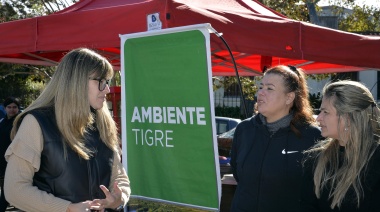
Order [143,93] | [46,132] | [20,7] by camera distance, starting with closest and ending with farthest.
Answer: [46,132] < [143,93] < [20,7]

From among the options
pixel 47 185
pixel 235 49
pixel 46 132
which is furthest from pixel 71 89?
pixel 235 49

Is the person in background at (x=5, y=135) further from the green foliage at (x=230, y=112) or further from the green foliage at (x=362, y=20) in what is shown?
the green foliage at (x=362, y=20)

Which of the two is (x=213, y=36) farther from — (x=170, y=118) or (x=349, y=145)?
(x=349, y=145)

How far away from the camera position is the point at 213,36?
422 cm

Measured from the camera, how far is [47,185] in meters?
2.75

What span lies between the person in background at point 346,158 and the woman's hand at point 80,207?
1.08 m

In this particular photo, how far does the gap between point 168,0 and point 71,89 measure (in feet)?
5.05

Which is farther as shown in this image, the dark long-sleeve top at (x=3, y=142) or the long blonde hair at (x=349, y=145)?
the dark long-sleeve top at (x=3, y=142)

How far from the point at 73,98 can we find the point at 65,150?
251mm

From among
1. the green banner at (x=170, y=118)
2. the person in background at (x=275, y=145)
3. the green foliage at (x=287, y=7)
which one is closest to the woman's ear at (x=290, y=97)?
the person in background at (x=275, y=145)

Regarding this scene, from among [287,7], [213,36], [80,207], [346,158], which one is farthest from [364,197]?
[287,7]

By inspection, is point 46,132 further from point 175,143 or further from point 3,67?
point 3,67

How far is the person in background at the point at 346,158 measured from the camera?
2.83 meters

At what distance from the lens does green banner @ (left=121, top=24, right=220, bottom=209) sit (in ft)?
12.2
